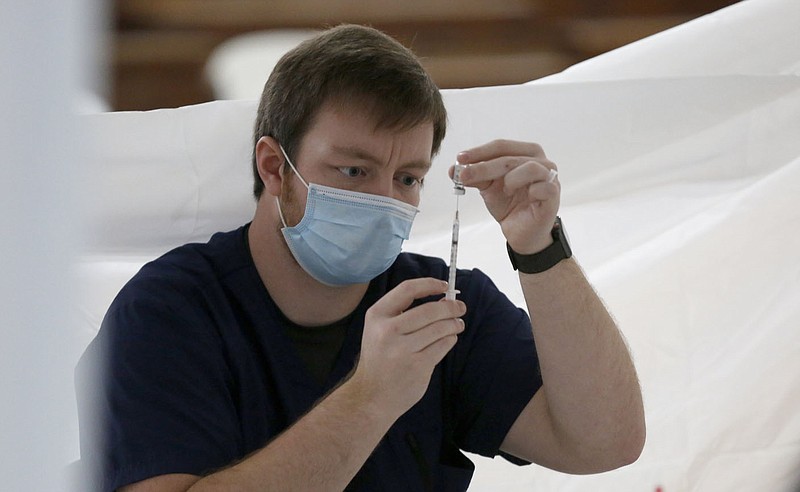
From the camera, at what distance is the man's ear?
118 cm

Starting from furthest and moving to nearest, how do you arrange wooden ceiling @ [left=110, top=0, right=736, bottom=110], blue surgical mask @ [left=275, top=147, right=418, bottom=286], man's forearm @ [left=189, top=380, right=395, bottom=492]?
wooden ceiling @ [left=110, top=0, right=736, bottom=110] → blue surgical mask @ [left=275, top=147, right=418, bottom=286] → man's forearm @ [left=189, top=380, right=395, bottom=492]

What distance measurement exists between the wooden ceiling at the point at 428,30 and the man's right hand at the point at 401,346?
1611 mm

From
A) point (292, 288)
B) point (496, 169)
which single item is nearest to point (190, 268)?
point (292, 288)

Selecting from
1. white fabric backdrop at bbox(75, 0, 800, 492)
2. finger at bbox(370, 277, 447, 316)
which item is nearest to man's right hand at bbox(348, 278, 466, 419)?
finger at bbox(370, 277, 447, 316)

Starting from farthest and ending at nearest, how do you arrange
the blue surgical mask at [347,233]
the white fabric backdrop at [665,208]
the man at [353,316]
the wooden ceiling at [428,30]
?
the wooden ceiling at [428,30] < the white fabric backdrop at [665,208] < the blue surgical mask at [347,233] < the man at [353,316]

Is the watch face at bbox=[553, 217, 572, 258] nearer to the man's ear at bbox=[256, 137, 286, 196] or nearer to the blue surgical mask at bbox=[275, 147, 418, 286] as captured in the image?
the blue surgical mask at bbox=[275, 147, 418, 286]

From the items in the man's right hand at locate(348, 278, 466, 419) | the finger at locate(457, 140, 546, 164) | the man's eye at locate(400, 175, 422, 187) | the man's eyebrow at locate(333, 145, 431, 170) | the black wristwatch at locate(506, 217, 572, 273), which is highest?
the man's eyebrow at locate(333, 145, 431, 170)

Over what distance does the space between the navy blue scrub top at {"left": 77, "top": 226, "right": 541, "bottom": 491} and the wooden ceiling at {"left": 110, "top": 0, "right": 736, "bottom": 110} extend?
1.37 metres

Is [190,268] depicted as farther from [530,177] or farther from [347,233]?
[530,177]

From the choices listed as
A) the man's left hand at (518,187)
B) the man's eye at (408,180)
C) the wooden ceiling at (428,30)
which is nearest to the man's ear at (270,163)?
the man's eye at (408,180)

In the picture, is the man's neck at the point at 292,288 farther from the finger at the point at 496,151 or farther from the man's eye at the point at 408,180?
the finger at the point at 496,151

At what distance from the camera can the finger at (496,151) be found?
1030mm

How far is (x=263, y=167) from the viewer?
3.91 feet

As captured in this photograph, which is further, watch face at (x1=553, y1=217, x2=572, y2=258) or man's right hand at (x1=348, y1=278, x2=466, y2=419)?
watch face at (x1=553, y1=217, x2=572, y2=258)
